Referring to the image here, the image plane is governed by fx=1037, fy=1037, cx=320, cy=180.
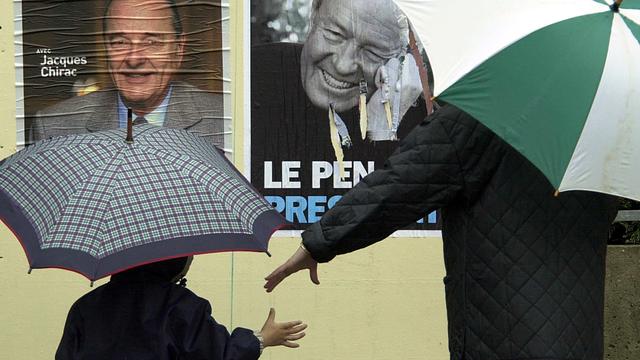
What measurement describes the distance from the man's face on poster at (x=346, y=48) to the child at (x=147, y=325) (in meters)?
2.61

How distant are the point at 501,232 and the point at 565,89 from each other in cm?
51

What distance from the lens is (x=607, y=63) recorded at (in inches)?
112

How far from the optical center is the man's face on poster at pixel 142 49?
229 inches

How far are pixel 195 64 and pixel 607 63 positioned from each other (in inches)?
133

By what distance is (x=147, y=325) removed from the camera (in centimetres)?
332

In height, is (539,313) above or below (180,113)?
below

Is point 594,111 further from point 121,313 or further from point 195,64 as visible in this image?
point 195,64

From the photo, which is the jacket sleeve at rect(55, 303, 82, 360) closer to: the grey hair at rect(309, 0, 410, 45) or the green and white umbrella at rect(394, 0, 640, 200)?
the green and white umbrella at rect(394, 0, 640, 200)

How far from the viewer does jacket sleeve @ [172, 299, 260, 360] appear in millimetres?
3352

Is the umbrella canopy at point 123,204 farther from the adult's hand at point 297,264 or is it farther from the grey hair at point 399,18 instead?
the grey hair at point 399,18

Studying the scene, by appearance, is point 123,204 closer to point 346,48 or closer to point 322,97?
point 322,97

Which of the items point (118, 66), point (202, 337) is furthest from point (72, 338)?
point (118, 66)

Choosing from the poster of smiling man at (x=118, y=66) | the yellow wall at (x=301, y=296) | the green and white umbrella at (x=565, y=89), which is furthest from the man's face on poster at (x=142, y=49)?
the green and white umbrella at (x=565, y=89)

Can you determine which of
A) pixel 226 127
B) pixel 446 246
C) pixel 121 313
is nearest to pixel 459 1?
pixel 446 246
